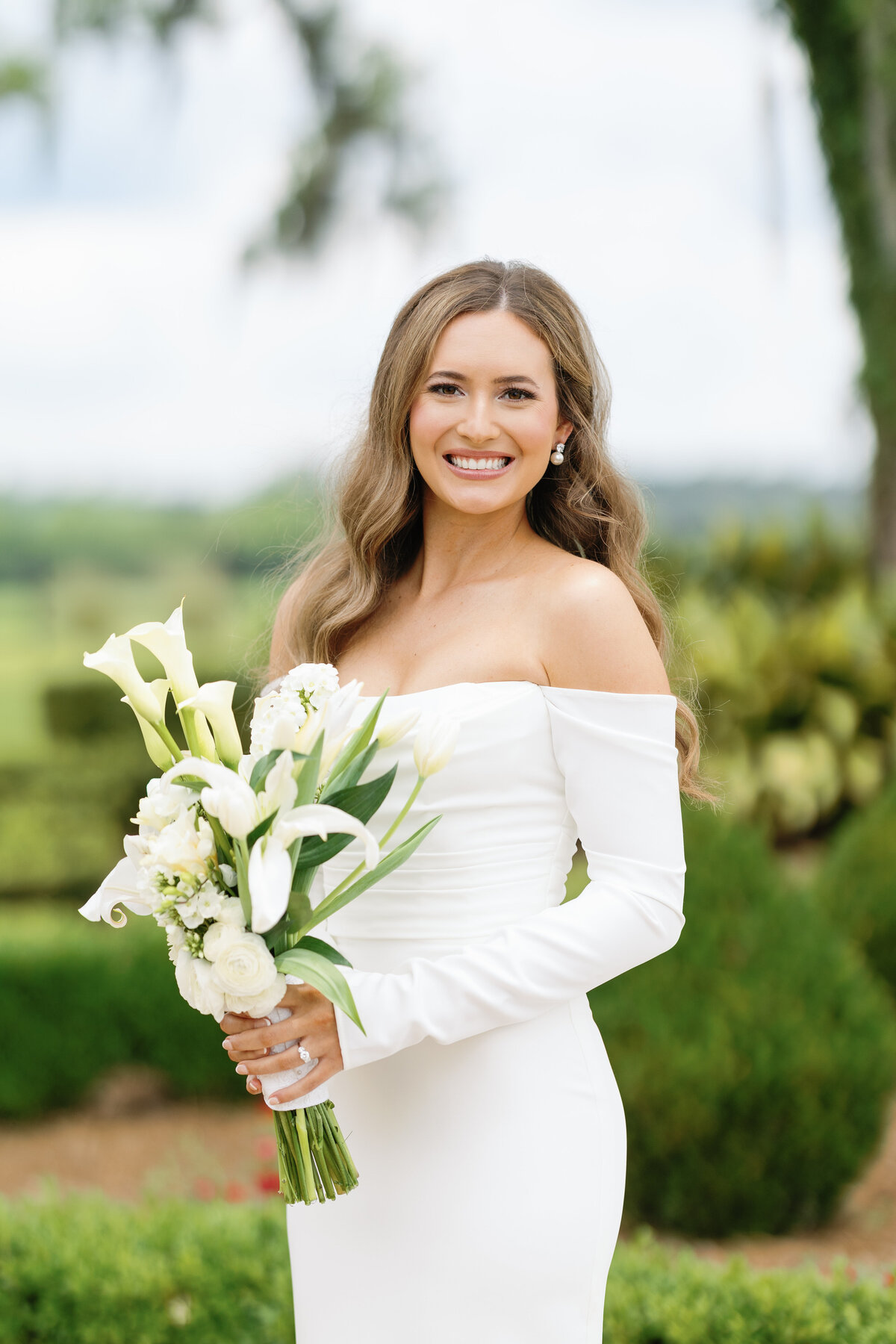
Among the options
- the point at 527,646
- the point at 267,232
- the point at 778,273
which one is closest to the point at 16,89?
the point at 267,232

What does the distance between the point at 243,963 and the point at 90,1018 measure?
4554 millimetres

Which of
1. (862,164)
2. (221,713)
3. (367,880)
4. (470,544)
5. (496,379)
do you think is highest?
(862,164)

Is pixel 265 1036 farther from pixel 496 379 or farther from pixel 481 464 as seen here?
pixel 496 379

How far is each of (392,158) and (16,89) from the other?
314 centimetres

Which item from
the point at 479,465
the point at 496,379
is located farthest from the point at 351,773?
the point at 496,379

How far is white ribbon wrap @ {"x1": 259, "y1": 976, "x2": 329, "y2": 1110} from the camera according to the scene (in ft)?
5.95

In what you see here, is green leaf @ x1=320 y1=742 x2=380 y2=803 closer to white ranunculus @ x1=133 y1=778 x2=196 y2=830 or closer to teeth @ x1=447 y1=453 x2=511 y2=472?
white ranunculus @ x1=133 y1=778 x2=196 y2=830

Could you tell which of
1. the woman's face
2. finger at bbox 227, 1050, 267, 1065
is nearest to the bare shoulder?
the woman's face

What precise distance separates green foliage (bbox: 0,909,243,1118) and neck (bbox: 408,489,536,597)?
3.96 meters

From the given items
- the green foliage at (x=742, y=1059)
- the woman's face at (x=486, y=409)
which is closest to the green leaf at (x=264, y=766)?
the woman's face at (x=486, y=409)

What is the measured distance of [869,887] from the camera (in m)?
5.98

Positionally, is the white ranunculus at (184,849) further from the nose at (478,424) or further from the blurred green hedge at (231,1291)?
the blurred green hedge at (231,1291)

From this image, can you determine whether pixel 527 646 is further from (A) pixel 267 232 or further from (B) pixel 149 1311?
(A) pixel 267 232

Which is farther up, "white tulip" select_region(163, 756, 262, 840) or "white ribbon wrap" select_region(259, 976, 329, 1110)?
"white tulip" select_region(163, 756, 262, 840)
